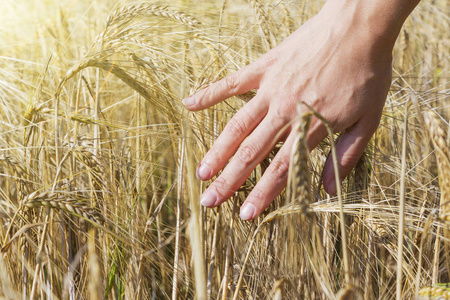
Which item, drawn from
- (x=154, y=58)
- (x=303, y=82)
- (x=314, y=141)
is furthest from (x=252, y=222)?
(x=154, y=58)

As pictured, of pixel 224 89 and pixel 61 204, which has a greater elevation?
pixel 224 89

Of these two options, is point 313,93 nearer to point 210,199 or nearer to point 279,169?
point 279,169

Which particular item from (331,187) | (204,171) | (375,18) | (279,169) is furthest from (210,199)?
(375,18)

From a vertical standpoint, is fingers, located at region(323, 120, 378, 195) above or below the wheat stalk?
above

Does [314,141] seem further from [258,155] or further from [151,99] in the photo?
[151,99]

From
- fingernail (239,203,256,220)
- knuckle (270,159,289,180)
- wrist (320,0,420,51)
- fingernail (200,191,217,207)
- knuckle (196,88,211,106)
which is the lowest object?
fingernail (239,203,256,220)

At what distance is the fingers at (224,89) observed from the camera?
3.45 ft

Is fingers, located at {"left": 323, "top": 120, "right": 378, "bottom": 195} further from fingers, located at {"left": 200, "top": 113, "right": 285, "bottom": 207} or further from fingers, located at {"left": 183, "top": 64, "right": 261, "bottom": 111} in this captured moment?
fingers, located at {"left": 183, "top": 64, "right": 261, "bottom": 111}

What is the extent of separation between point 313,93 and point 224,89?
22 centimetres

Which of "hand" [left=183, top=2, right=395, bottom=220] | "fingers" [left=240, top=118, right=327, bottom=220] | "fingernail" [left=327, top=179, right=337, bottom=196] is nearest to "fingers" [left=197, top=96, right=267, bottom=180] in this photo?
"hand" [left=183, top=2, right=395, bottom=220]

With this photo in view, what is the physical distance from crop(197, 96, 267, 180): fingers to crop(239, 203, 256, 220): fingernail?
13cm

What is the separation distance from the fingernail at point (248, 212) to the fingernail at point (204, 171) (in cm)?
13

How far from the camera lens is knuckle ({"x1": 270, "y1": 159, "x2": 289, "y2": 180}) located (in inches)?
39.8

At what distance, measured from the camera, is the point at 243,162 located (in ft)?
3.40
